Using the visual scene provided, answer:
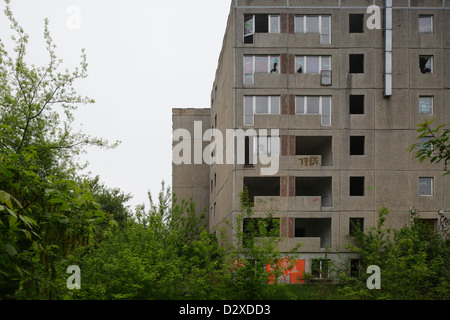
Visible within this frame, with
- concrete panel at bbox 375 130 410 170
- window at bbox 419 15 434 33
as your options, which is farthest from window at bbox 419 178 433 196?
window at bbox 419 15 434 33

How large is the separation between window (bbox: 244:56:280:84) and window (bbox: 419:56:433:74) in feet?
34.6

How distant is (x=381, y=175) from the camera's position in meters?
32.4

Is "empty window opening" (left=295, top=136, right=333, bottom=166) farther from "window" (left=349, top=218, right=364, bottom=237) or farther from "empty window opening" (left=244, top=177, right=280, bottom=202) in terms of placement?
"window" (left=349, top=218, right=364, bottom=237)

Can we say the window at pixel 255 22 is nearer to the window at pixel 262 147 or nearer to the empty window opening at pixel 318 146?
the window at pixel 262 147

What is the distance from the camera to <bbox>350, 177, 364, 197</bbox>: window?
112 feet

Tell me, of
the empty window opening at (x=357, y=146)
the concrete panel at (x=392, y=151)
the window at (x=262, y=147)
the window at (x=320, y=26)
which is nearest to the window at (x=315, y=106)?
the window at (x=262, y=147)

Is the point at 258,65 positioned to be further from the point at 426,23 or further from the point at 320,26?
the point at 426,23

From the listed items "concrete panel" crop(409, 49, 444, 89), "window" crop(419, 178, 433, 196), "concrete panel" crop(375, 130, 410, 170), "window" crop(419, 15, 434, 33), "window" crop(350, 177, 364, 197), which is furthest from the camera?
"window" crop(350, 177, 364, 197)

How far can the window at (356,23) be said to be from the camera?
34250 mm

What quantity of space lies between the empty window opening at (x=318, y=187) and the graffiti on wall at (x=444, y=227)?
→ 7364 millimetres

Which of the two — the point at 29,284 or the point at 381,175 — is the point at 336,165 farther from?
the point at 29,284

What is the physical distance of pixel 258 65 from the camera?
3350 cm
